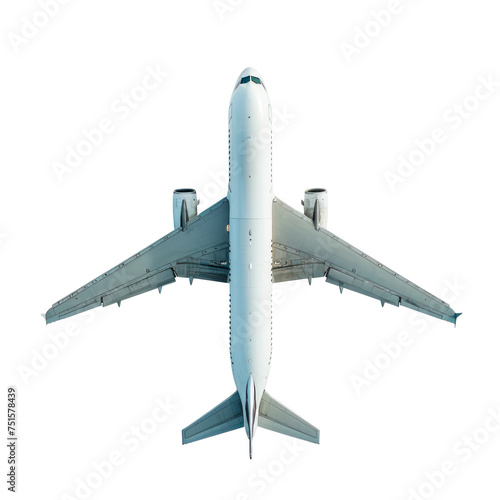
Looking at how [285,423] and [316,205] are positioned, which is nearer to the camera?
[285,423]

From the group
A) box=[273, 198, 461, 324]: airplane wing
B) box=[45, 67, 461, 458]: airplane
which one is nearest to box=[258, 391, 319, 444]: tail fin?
box=[45, 67, 461, 458]: airplane

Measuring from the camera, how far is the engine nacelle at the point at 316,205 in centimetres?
1897

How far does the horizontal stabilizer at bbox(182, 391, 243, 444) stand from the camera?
1716 centimetres

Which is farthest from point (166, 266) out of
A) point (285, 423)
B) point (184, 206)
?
point (285, 423)

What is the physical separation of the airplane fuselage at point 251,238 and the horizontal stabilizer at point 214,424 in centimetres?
69

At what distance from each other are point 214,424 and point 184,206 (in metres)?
9.02

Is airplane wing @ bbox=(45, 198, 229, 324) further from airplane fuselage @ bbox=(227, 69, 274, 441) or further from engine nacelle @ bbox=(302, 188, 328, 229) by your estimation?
engine nacelle @ bbox=(302, 188, 328, 229)

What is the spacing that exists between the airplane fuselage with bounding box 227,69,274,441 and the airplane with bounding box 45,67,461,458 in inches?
1.5

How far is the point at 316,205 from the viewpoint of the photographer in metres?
19.0

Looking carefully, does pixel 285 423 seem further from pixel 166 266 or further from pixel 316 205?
pixel 316 205

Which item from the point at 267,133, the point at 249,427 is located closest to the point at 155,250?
the point at 267,133

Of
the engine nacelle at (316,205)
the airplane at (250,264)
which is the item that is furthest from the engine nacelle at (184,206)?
the engine nacelle at (316,205)

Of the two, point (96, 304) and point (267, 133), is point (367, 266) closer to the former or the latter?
point (267, 133)

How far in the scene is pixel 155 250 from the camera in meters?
19.1
